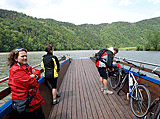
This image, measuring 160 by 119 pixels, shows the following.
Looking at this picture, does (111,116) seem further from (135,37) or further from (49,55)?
(135,37)

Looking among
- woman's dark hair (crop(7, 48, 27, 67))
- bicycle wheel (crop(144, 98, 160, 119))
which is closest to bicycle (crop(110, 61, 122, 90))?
bicycle wheel (crop(144, 98, 160, 119))

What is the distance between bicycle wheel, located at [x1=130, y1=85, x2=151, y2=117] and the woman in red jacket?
6.98 ft

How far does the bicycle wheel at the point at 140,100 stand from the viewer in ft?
7.82

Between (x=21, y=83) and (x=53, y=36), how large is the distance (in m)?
144

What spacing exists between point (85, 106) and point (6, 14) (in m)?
184

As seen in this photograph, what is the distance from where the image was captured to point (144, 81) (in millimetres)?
2762

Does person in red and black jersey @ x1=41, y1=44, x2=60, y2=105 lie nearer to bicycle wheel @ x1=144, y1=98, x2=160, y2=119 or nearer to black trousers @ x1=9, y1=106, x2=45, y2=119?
black trousers @ x1=9, y1=106, x2=45, y2=119

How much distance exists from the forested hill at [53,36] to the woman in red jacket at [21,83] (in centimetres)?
10665

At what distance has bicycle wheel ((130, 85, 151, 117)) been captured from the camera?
2.38m

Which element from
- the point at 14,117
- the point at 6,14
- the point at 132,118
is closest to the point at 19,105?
the point at 14,117

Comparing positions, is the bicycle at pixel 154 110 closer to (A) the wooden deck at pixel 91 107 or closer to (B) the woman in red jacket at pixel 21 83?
(A) the wooden deck at pixel 91 107

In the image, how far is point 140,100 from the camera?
8.43 ft

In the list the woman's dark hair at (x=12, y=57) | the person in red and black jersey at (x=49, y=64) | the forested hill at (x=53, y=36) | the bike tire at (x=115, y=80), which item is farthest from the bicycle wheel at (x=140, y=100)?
the forested hill at (x=53, y=36)

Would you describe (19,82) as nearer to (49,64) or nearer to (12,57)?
(12,57)
